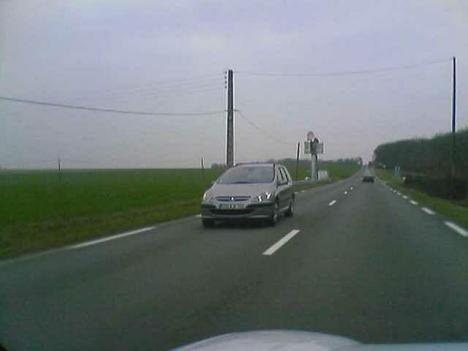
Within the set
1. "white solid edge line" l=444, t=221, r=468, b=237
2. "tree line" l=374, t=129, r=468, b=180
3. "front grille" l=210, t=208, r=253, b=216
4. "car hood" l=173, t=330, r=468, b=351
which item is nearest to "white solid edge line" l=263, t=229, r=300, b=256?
"front grille" l=210, t=208, r=253, b=216

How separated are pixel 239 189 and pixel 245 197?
0.46 meters

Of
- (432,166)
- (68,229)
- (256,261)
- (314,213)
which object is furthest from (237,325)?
(432,166)

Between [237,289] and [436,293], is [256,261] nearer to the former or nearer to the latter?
[237,289]

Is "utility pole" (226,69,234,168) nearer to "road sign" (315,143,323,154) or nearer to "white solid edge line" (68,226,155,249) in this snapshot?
"white solid edge line" (68,226,155,249)

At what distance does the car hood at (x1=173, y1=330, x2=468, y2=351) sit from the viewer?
3241 mm

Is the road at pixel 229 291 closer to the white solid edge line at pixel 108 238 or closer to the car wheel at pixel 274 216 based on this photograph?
the white solid edge line at pixel 108 238

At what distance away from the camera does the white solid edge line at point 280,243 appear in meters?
10.4

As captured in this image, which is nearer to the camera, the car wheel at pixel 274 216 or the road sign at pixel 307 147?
the car wheel at pixel 274 216

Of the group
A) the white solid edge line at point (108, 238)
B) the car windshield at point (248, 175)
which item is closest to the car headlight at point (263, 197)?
the car windshield at point (248, 175)

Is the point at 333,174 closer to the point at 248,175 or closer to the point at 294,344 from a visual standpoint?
the point at 248,175

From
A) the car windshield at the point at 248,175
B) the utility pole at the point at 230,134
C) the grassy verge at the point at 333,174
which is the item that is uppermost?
the utility pole at the point at 230,134

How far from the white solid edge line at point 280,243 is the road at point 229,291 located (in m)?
0.06

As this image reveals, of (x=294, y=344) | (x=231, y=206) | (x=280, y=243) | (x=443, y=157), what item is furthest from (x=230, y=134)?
(x=294, y=344)

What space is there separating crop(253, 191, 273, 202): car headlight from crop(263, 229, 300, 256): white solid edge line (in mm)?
1151
